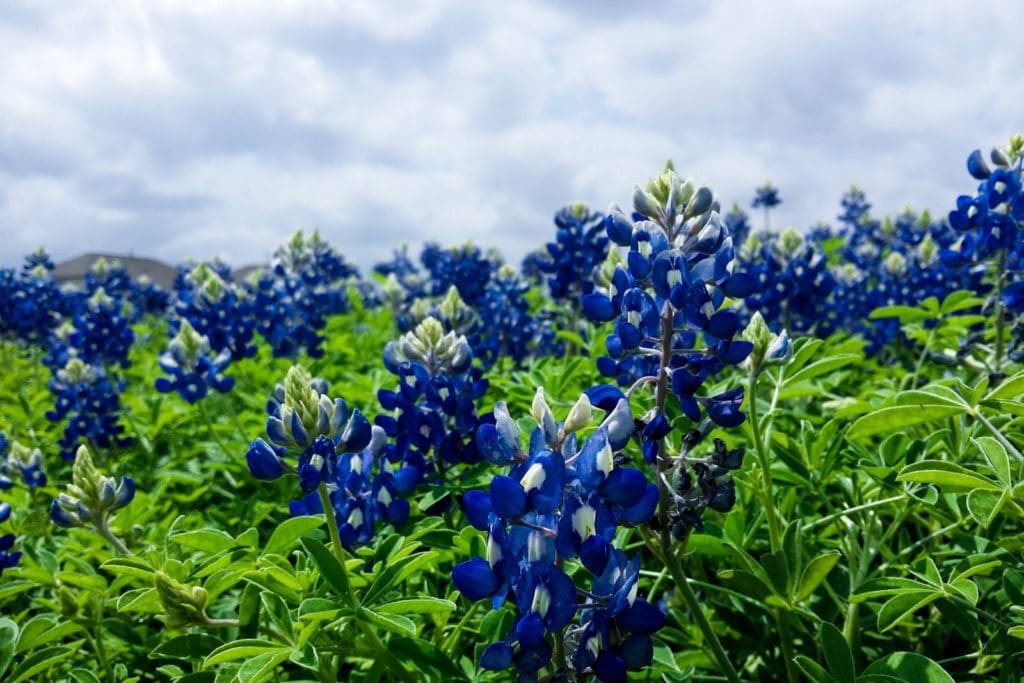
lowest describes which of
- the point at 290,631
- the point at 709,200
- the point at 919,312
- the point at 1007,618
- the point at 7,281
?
the point at 1007,618

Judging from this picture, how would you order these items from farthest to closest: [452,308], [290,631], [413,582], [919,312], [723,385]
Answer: [452,308], [919,312], [723,385], [413,582], [290,631]

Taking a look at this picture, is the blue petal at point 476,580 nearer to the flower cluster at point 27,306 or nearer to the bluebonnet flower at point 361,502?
the bluebonnet flower at point 361,502

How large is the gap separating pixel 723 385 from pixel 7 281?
25.0ft

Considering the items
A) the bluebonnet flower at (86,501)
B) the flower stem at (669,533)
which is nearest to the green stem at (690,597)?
the flower stem at (669,533)

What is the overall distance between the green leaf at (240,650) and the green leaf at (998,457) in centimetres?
162

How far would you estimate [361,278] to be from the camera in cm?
1412

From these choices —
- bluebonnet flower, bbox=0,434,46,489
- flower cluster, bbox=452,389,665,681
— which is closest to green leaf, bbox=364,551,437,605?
flower cluster, bbox=452,389,665,681

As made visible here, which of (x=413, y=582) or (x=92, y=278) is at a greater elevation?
(x=92, y=278)

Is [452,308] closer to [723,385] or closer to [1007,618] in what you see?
[723,385]

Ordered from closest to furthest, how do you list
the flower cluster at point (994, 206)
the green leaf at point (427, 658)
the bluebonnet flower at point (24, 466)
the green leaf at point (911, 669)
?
the green leaf at point (911, 669) → the green leaf at point (427, 658) → the flower cluster at point (994, 206) → the bluebonnet flower at point (24, 466)

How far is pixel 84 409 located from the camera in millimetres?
4582

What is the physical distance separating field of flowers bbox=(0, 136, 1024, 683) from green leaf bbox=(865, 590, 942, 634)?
11 mm

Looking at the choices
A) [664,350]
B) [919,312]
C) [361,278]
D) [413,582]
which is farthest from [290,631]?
[361,278]

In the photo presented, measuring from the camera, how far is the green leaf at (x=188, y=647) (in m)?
1.98
